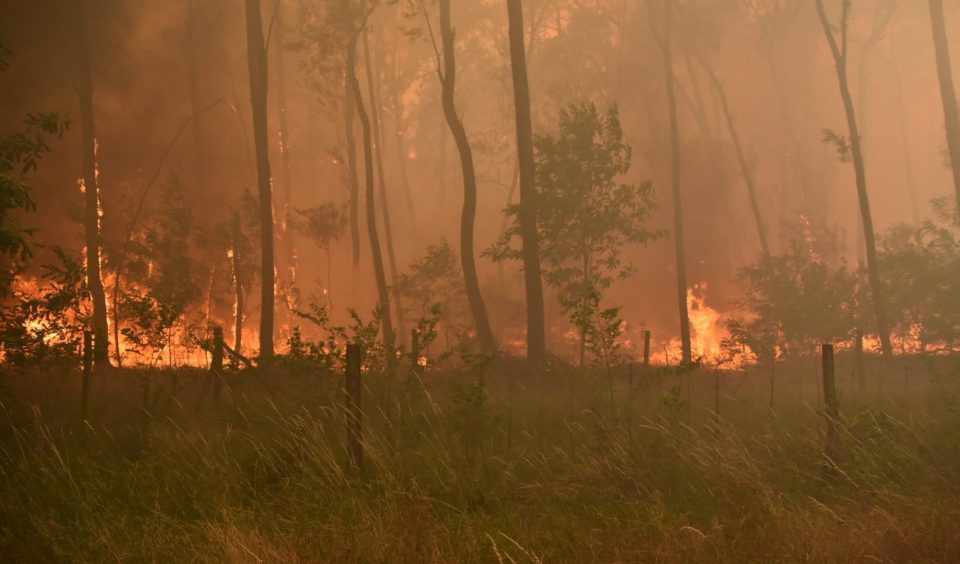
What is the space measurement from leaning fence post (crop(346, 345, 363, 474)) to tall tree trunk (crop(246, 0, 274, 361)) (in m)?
14.1

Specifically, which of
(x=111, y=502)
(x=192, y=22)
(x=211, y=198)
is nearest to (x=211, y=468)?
(x=111, y=502)

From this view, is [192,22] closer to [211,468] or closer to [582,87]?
[582,87]

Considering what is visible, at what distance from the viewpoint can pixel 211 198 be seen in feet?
122

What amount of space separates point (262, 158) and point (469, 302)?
298 inches

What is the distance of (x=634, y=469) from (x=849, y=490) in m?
2.28

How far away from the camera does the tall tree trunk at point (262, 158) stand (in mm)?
23078

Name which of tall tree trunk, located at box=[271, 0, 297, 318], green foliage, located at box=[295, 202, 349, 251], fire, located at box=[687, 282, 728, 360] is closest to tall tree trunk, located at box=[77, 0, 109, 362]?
green foliage, located at box=[295, 202, 349, 251]

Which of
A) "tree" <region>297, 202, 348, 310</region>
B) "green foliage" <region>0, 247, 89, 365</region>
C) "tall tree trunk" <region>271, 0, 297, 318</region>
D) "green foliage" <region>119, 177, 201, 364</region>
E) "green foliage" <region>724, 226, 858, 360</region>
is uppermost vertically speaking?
"tall tree trunk" <region>271, 0, 297, 318</region>

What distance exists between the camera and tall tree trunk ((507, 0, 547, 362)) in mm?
21672

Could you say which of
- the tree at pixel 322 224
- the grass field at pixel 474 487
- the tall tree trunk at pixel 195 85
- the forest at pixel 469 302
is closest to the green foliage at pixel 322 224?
the tree at pixel 322 224

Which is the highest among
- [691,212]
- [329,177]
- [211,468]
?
[329,177]

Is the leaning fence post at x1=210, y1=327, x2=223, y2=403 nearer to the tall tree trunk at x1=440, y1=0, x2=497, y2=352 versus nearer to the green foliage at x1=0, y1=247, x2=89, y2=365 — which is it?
the green foliage at x1=0, y1=247, x2=89, y2=365

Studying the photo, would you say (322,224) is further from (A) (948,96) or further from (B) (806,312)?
(A) (948,96)

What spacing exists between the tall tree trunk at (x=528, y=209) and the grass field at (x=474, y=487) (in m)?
8.45
